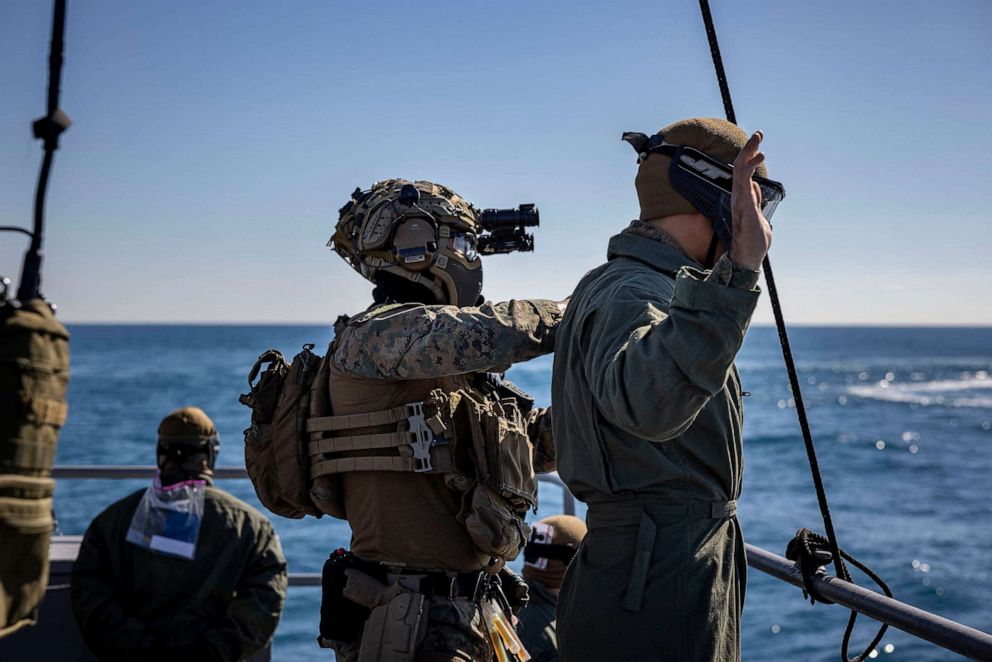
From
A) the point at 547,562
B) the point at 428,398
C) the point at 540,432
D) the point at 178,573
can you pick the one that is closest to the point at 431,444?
the point at 428,398

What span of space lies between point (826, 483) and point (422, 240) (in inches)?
1365

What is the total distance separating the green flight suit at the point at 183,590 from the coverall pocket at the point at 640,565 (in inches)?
123

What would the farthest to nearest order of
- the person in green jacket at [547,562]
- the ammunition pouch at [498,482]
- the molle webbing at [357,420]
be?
the person in green jacket at [547,562], the molle webbing at [357,420], the ammunition pouch at [498,482]

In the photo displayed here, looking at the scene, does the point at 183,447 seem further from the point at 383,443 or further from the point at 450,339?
the point at 450,339

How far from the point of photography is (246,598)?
535 centimetres

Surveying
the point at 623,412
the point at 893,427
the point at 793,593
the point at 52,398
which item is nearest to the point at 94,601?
the point at 52,398

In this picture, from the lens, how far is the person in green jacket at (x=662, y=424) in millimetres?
2330

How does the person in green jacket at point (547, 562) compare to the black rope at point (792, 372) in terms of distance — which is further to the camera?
the person in green jacket at point (547, 562)

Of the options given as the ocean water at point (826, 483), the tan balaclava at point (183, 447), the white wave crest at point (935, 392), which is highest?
the tan balaclava at point (183, 447)

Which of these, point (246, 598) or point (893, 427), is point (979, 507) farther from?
point (246, 598)

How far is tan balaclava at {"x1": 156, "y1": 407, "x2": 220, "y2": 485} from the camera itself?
5.55 metres

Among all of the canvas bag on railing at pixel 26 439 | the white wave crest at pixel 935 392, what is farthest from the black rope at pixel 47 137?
the white wave crest at pixel 935 392

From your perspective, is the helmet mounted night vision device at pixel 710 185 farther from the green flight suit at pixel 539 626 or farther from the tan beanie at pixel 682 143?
the green flight suit at pixel 539 626

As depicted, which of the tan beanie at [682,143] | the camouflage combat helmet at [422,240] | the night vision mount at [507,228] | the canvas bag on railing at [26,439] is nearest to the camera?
the canvas bag on railing at [26,439]
